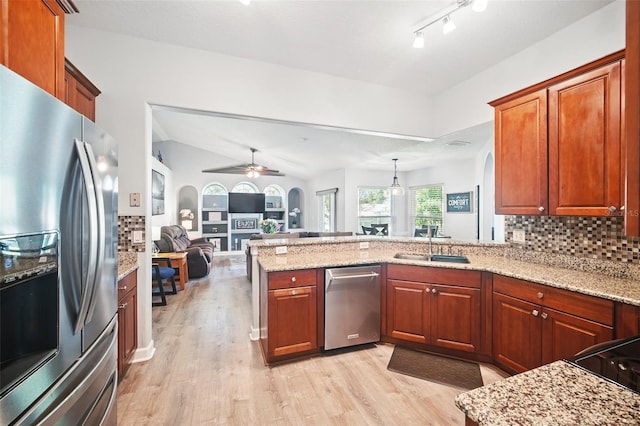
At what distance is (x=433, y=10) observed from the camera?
209cm

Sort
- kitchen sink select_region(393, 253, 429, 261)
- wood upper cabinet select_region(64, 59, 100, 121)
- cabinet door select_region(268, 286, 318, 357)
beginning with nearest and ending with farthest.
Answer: wood upper cabinet select_region(64, 59, 100, 121)
cabinet door select_region(268, 286, 318, 357)
kitchen sink select_region(393, 253, 429, 261)

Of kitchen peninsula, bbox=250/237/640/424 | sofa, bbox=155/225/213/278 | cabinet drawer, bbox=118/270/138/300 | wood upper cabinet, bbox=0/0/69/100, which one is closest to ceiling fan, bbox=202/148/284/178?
sofa, bbox=155/225/213/278

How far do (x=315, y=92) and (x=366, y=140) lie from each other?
2.08m

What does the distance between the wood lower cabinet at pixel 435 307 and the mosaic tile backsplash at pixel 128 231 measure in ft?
7.70

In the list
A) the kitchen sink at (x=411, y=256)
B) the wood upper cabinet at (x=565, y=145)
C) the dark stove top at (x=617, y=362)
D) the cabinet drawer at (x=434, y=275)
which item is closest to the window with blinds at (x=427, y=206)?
the kitchen sink at (x=411, y=256)

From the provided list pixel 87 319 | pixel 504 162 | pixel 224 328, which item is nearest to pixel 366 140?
pixel 504 162

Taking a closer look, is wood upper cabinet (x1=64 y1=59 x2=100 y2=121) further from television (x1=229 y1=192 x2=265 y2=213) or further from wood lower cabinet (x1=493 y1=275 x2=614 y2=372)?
television (x1=229 y1=192 x2=265 y2=213)

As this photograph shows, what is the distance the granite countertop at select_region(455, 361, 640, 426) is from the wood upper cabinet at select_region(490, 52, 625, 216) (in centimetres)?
172

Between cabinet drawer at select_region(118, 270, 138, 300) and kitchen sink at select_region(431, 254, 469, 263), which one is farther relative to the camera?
kitchen sink at select_region(431, 254, 469, 263)

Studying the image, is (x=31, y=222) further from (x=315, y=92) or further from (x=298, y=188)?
(x=298, y=188)

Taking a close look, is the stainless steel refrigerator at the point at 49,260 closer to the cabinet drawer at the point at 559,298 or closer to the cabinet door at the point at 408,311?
the cabinet door at the point at 408,311

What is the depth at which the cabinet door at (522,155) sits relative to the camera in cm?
221

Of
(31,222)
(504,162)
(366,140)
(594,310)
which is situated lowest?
(594,310)

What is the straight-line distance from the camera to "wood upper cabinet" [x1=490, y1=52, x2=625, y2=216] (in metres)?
1.83
